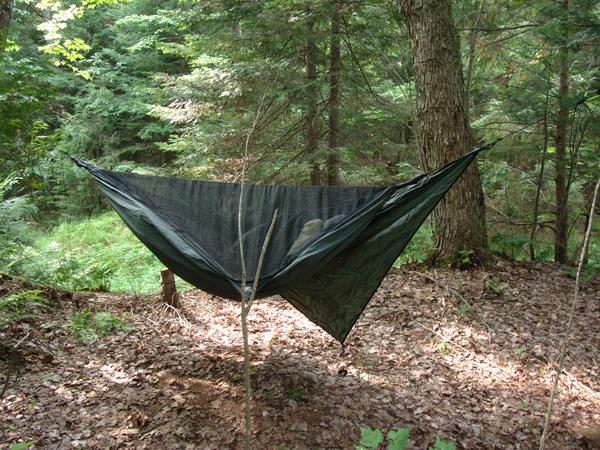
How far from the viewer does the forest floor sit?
6.92ft

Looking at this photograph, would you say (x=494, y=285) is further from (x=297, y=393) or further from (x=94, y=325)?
(x=94, y=325)

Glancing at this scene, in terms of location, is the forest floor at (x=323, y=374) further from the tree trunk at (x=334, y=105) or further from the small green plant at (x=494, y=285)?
the tree trunk at (x=334, y=105)

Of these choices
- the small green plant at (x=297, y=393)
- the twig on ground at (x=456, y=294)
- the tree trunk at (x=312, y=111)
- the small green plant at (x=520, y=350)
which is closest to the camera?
the small green plant at (x=297, y=393)

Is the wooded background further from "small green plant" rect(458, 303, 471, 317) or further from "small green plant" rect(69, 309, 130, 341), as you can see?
"small green plant" rect(69, 309, 130, 341)

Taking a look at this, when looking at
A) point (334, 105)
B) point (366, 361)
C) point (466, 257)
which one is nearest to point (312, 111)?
point (334, 105)

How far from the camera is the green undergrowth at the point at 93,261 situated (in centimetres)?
429

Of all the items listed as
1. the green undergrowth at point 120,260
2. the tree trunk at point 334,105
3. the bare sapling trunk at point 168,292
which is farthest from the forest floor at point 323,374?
the tree trunk at point 334,105

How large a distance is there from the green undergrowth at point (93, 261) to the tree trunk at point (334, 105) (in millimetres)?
2377

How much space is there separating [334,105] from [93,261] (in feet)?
12.1

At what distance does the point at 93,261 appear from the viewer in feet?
17.5

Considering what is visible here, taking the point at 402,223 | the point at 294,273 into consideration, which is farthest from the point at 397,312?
the point at 294,273

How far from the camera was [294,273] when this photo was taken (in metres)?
2.17

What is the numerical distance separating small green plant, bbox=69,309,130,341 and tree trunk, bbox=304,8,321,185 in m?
2.95

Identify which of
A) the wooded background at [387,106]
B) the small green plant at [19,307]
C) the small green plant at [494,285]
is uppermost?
the wooded background at [387,106]
